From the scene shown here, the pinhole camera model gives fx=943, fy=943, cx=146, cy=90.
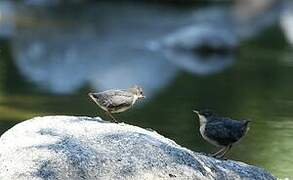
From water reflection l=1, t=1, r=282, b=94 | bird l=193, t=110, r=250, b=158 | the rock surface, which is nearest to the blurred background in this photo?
water reflection l=1, t=1, r=282, b=94

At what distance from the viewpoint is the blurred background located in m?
15.9

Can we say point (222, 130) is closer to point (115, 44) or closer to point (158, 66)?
point (158, 66)

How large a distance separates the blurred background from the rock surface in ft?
11.6

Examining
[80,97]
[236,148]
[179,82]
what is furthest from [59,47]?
[236,148]

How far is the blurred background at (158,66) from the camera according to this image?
1589 centimetres

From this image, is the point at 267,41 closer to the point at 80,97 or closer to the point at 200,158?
the point at 80,97

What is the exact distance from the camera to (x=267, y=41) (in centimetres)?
3484

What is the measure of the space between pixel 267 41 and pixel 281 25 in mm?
8502

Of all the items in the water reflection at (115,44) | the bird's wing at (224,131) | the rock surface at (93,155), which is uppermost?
the rock surface at (93,155)

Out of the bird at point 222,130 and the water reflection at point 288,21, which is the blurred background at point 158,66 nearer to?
the water reflection at point 288,21

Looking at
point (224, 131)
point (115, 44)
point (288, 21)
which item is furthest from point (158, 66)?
point (288, 21)

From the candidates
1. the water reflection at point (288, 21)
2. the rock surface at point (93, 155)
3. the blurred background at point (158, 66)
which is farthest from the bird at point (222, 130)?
the water reflection at point (288, 21)

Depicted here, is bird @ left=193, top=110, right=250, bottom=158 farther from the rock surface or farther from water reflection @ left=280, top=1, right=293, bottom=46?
water reflection @ left=280, top=1, right=293, bottom=46

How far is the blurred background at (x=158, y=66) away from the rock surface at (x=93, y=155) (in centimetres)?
352
